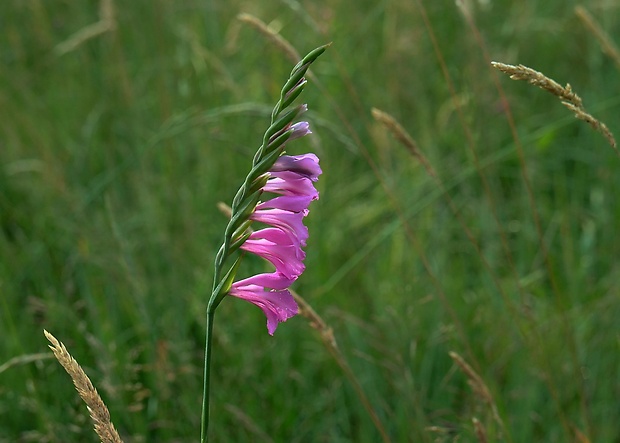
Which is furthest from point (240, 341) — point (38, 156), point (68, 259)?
point (38, 156)

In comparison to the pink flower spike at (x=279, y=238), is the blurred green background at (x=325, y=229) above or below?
below

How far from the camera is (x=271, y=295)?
1.30 m

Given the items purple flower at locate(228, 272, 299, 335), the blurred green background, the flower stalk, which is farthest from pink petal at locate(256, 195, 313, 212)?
the blurred green background

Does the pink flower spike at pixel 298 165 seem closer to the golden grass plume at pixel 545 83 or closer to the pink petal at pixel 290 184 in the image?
the pink petal at pixel 290 184

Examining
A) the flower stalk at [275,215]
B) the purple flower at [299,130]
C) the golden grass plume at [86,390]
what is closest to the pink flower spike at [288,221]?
the flower stalk at [275,215]

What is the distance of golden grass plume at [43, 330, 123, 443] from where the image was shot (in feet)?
3.97

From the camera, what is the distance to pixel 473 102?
251cm

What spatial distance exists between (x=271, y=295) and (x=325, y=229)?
6.42 feet

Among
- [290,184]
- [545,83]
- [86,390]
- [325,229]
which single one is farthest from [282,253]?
[325,229]

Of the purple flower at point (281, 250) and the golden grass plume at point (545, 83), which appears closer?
the purple flower at point (281, 250)

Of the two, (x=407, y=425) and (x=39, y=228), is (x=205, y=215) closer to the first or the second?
(x=39, y=228)

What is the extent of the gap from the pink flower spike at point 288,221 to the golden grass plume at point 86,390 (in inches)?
12.5

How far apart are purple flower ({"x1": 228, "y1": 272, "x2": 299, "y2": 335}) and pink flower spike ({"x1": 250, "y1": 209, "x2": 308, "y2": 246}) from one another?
0.08 meters

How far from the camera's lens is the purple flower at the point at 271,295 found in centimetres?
128
